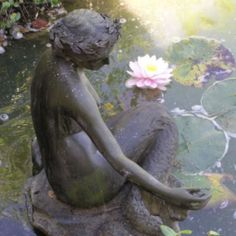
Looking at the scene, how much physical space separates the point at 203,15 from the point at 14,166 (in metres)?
1.57

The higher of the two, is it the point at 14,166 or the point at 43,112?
the point at 43,112

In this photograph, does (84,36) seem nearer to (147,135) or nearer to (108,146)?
(108,146)

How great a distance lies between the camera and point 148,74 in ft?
8.54

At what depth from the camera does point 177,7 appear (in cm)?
345

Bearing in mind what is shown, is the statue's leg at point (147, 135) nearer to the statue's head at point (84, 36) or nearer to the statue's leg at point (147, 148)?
the statue's leg at point (147, 148)

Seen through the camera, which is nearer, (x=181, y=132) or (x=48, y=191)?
(x=48, y=191)

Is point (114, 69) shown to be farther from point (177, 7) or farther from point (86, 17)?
point (86, 17)

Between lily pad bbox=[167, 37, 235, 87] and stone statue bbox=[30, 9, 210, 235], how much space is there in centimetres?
82

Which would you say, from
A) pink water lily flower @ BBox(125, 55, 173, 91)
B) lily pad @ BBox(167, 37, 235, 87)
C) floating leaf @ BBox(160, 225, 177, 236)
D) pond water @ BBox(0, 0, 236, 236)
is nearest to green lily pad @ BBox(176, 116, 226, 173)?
pond water @ BBox(0, 0, 236, 236)

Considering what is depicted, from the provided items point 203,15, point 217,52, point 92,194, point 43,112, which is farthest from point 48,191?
point 203,15

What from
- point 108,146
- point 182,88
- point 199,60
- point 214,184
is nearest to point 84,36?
point 108,146

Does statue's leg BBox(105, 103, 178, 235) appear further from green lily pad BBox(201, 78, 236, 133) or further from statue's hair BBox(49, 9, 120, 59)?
green lily pad BBox(201, 78, 236, 133)

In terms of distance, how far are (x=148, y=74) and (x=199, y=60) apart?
484 mm

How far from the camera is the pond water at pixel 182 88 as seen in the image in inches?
91.0
